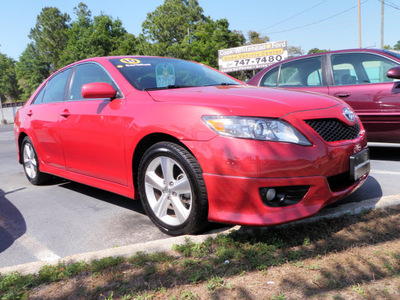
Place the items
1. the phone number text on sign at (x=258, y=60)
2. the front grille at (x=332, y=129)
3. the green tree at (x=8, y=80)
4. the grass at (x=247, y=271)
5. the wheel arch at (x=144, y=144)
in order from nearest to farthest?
the grass at (x=247, y=271) < the front grille at (x=332, y=129) < the wheel arch at (x=144, y=144) < the phone number text on sign at (x=258, y=60) < the green tree at (x=8, y=80)

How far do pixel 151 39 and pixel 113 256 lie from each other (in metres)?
56.0

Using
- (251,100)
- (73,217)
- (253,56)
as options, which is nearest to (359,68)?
(251,100)

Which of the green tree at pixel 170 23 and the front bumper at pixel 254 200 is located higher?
the green tree at pixel 170 23

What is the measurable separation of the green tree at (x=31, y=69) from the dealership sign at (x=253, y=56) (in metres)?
47.2

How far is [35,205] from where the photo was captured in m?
4.09

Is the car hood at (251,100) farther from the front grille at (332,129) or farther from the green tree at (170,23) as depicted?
the green tree at (170,23)

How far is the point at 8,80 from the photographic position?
8825 cm

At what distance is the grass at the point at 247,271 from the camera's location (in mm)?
1974

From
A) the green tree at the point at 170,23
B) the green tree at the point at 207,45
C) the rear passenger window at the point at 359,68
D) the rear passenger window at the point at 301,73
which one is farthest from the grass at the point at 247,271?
the green tree at the point at 170,23

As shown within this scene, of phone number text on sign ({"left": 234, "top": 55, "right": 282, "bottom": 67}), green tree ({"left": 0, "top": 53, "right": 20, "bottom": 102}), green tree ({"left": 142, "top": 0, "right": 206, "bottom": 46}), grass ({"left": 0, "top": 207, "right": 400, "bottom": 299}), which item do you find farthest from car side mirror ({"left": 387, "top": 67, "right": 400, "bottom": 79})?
green tree ({"left": 0, "top": 53, "right": 20, "bottom": 102})

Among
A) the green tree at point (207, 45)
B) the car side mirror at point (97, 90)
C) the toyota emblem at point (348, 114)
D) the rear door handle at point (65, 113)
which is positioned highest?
the green tree at point (207, 45)

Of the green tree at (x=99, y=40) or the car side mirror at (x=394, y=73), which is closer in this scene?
the car side mirror at (x=394, y=73)

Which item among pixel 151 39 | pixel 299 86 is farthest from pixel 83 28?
pixel 299 86

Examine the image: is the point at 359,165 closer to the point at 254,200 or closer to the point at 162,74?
the point at 254,200
